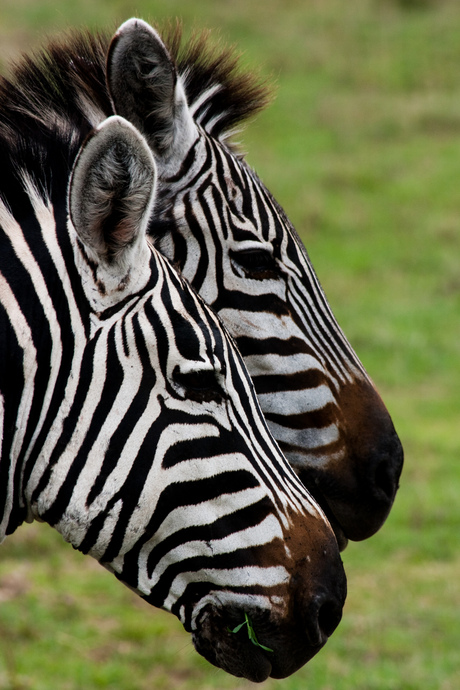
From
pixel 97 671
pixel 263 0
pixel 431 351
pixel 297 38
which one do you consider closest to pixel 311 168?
pixel 431 351

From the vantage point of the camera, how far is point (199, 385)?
8.32ft

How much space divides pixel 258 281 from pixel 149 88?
0.92 meters

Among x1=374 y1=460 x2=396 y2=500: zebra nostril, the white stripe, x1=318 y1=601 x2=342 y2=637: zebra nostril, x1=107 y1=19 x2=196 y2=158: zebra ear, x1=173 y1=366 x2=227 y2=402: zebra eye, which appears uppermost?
x1=107 y1=19 x2=196 y2=158: zebra ear

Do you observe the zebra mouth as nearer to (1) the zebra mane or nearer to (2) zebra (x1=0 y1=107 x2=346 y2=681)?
(2) zebra (x1=0 y1=107 x2=346 y2=681)

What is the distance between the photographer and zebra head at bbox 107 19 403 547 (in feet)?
11.6

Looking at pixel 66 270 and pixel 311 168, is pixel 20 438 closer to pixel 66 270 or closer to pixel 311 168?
pixel 66 270

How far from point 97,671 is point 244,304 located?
3582mm

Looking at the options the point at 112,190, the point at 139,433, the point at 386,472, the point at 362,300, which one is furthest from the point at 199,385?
the point at 362,300

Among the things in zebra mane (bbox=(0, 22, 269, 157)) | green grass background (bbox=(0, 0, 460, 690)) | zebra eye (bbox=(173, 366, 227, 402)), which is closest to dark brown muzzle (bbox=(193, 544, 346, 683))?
zebra eye (bbox=(173, 366, 227, 402))

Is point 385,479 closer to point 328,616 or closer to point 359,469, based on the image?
point 359,469

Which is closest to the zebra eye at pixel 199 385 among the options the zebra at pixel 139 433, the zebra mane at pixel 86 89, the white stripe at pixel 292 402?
the zebra at pixel 139 433

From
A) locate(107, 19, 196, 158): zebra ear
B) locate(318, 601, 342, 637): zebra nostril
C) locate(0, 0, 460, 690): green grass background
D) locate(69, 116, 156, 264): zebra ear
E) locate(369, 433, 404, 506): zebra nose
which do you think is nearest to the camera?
locate(69, 116, 156, 264): zebra ear

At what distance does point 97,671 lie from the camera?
5961 mm

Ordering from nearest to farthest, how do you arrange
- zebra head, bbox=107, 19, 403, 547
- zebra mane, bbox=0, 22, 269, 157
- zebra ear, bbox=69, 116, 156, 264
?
zebra ear, bbox=69, 116, 156, 264, zebra mane, bbox=0, 22, 269, 157, zebra head, bbox=107, 19, 403, 547
